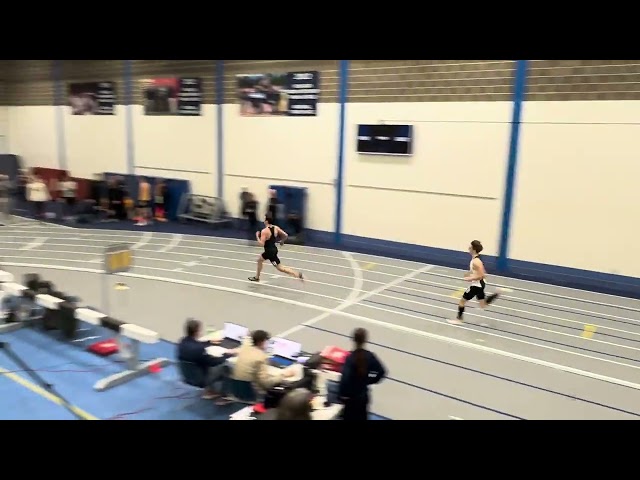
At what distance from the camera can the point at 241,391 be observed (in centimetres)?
620

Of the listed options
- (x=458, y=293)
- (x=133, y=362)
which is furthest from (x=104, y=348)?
(x=458, y=293)

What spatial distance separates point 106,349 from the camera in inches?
319

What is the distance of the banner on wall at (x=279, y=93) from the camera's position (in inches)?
632

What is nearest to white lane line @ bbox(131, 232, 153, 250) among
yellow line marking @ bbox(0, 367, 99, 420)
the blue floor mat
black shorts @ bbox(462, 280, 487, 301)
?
the blue floor mat

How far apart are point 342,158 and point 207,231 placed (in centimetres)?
526

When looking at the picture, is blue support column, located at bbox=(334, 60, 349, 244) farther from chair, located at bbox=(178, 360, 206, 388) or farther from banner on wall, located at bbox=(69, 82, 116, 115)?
banner on wall, located at bbox=(69, 82, 116, 115)

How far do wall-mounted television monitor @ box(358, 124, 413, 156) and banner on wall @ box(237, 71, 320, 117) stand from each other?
1.90m

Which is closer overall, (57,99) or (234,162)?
(234,162)

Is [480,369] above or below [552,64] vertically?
below

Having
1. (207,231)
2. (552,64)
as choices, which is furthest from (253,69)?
(552,64)

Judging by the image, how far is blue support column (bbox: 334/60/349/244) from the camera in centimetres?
1531

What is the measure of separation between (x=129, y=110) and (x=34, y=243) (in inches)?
300

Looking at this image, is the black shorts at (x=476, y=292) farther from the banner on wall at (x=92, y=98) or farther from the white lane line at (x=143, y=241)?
the banner on wall at (x=92, y=98)

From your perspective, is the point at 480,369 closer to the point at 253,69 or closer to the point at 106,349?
the point at 106,349
